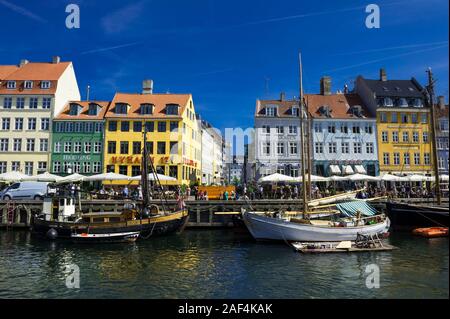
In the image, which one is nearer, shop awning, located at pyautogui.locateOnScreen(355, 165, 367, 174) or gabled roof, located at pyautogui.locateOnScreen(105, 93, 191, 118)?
shop awning, located at pyautogui.locateOnScreen(355, 165, 367, 174)

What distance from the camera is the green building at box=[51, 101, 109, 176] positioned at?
144 feet

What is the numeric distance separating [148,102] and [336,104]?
88.9 ft

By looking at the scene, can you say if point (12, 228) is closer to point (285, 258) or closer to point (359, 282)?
point (285, 258)

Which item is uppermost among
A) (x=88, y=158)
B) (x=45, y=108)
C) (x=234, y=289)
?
(x=45, y=108)

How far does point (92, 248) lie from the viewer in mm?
21266

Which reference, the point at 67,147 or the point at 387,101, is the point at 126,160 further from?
the point at 387,101

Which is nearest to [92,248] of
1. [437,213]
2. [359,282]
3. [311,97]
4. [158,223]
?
[158,223]

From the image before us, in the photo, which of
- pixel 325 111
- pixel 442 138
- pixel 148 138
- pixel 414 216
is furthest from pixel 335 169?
pixel 148 138

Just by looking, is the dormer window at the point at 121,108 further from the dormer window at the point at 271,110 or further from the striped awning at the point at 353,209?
the striped awning at the point at 353,209

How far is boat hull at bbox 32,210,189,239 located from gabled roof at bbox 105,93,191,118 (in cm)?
2268

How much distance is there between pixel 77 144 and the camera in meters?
44.3

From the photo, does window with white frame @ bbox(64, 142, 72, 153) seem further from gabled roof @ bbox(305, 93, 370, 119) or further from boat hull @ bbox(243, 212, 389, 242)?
gabled roof @ bbox(305, 93, 370, 119)

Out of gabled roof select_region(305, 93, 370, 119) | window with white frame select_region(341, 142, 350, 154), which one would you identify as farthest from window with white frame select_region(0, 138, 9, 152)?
window with white frame select_region(341, 142, 350, 154)
